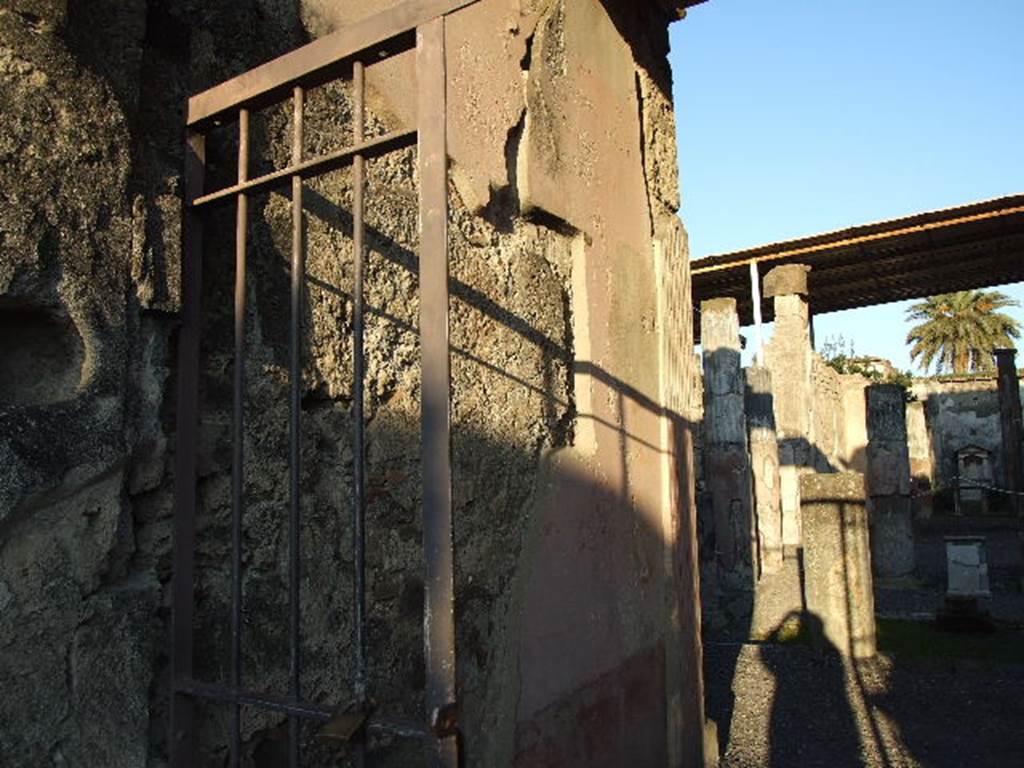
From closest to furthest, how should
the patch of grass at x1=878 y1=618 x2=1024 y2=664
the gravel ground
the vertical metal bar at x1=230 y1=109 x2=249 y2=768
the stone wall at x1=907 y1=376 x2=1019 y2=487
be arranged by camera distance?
the vertical metal bar at x1=230 y1=109 x2=249 y2=768 → the gravel ground → the patch of grass at x1=878 y1=618 x2=1024 y2=664 → the stone wall at x1=907 y1=376 x2=1019 y2=487

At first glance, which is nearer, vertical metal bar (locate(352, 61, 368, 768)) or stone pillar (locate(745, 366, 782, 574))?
vertical metal bar (locate(352, 61, 368, 768))

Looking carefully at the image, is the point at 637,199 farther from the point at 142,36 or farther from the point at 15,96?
the point at 15,96

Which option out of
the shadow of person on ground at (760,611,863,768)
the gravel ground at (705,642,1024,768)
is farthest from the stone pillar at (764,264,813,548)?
the gravel ground at (705,642,1024,768)

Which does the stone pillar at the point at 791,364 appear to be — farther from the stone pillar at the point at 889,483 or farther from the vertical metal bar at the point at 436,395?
the vertical metal bar at the point at 436,395

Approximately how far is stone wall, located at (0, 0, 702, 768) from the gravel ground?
1084mm

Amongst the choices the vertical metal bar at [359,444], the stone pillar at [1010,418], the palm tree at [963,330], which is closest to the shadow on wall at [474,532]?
the vertical metal bar at [359,444]

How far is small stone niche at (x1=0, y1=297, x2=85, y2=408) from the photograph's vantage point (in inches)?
58.6

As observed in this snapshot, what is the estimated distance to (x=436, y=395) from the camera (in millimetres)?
1435

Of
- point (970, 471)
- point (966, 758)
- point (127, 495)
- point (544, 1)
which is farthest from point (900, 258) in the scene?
point (970, 471)

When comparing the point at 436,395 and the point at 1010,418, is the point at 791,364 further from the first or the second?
the point at 436,395

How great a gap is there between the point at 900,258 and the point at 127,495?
907 centimetres

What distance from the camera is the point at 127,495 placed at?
1603mm

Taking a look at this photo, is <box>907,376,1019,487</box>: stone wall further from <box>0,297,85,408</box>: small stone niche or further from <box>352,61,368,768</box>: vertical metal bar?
<box>0,297,85,408</box>: small stone niche

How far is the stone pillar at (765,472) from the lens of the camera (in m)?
9.43
